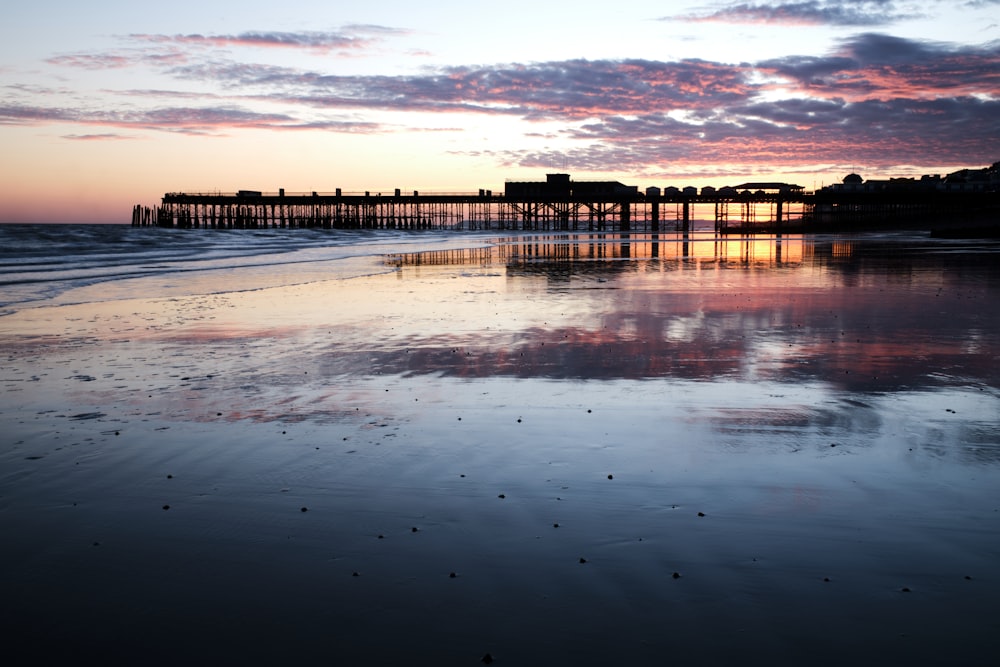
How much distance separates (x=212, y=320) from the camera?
590 inches

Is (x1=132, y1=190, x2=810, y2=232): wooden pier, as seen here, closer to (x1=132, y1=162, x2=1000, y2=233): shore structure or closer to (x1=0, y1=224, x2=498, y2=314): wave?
(x1=132, y1=162, x2=1000, y2=233): shore structure

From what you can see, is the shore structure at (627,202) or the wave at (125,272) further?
the shore structure at (627,202)

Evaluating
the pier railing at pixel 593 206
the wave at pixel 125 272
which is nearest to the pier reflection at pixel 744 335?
the wave at pixel 125 272

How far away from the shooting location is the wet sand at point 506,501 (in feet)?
11.8

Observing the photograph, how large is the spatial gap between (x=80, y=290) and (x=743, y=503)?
842 inches

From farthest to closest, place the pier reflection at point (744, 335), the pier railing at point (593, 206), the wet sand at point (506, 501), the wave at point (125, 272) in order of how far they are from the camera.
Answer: the pier railing at point (593, 206)
the wave at point (125, 272)
the pier reflection at point (744, 335)
the wet sand at point (506, 501)

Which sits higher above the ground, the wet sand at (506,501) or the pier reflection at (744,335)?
the pier reflection at (744,335)

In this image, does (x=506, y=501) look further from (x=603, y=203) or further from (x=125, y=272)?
(x=603, y=203)

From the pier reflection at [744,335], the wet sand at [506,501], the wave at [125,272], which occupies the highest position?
the wave at [125,272]

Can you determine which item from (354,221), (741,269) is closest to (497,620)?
(741,269)

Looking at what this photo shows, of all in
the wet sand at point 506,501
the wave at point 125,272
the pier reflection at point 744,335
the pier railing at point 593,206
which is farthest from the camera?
the pier railing at point 593,206

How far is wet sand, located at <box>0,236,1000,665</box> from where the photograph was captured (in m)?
3.59

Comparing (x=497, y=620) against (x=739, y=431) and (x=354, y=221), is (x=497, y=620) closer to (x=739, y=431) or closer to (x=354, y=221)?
(x=739, y=431)

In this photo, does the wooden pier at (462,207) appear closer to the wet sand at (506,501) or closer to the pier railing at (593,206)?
the pier railing at (593,206)
